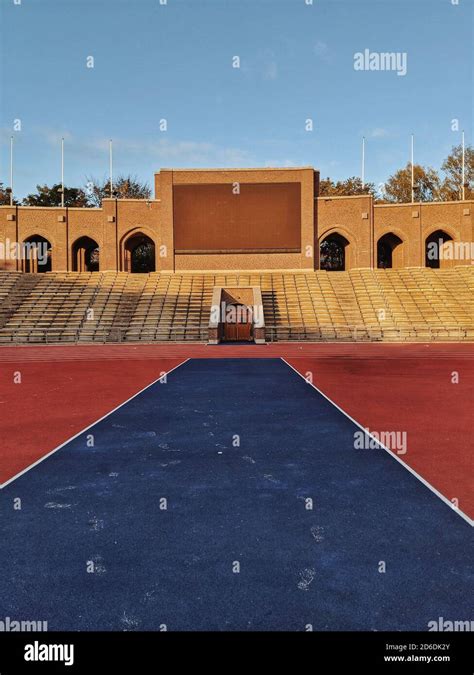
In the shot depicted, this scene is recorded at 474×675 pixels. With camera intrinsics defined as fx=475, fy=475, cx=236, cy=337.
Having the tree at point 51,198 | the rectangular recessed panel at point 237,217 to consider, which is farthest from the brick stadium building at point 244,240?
the tree at point 51,198

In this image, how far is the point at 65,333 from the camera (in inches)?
1107

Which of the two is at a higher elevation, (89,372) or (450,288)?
(450,288)

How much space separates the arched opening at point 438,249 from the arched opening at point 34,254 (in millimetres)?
32793

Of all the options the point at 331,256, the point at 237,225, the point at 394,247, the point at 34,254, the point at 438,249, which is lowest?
the point at 34,254

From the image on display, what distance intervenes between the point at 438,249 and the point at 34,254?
1356 inches

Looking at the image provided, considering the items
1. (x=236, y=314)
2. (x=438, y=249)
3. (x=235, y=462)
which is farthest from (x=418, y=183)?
(x=235, y=462)

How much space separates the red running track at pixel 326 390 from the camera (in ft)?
22.4

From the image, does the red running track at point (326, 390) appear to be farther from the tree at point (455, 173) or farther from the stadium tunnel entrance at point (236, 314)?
the tree at point (455, 173)

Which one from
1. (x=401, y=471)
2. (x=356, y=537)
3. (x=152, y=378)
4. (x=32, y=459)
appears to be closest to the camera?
(x=356, y=537)

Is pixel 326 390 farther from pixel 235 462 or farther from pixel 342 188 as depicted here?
pixel 342 188

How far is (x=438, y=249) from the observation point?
133 feet

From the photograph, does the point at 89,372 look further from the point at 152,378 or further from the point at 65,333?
the point at 65,333
